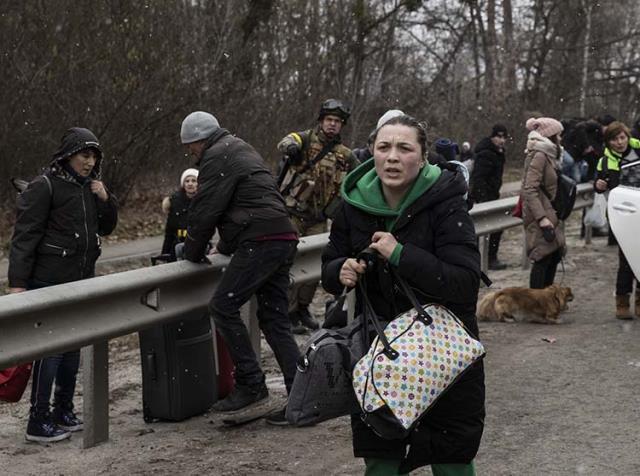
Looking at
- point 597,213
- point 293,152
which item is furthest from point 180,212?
point 597,213

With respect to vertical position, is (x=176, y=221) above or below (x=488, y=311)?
above

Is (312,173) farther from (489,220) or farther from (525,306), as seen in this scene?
(489,220)

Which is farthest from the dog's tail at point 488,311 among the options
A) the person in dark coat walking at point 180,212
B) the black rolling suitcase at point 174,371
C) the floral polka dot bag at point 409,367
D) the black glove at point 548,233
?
the floral polka dot bag at point 409,367

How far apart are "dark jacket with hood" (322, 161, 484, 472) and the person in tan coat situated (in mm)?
5913

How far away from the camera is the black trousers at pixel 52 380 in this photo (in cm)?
662

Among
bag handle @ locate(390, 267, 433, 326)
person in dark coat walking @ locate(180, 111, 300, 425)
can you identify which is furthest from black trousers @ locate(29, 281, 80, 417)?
bag handle @ locate(390, 267, 433, 326)

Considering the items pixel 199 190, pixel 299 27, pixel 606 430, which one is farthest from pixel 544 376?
pixel 299 27

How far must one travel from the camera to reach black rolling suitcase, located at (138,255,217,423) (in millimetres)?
6883

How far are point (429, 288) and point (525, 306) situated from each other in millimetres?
5885

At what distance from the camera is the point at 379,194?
4527 millimetres

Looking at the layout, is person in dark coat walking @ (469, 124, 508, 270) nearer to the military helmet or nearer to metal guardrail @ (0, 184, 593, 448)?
the military helmet

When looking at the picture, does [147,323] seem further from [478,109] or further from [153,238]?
[478,109]

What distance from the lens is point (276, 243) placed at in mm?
7023

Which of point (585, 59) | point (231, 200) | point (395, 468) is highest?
point (585, 59)
